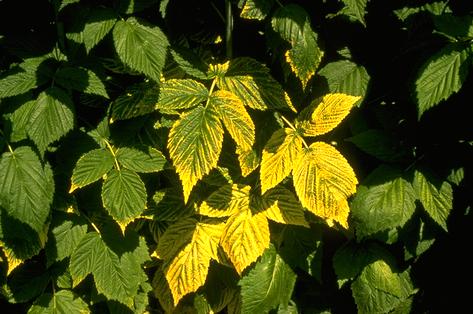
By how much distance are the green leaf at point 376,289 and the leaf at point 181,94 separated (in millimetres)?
988

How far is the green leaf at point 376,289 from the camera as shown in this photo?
6.97 feet

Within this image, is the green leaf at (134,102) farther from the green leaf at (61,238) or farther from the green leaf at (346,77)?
the green leaf at (346,77)

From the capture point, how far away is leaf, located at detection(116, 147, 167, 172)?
6.13 feet

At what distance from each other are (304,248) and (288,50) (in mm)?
826

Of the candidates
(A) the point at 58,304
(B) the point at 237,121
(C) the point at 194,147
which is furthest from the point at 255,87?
(A) the point at 58,304

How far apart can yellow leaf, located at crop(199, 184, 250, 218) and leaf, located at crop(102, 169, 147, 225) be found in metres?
0.25

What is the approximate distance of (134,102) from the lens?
1.87m

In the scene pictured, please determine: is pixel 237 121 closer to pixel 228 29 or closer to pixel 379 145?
pixel 228 29

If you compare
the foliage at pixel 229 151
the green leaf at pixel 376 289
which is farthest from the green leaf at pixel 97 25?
the green leaf at pixel 376 289

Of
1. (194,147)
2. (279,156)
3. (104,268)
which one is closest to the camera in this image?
(194,147)

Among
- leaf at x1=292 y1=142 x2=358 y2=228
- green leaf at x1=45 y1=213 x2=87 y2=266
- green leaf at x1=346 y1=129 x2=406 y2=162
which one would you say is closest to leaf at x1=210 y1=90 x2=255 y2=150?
leaf at x1=292 y1=142 x2=358 y2=228

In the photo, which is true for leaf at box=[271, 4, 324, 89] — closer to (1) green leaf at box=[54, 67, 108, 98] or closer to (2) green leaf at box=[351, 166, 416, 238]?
(2) green leaf at box=[351, 166, 416, 238]

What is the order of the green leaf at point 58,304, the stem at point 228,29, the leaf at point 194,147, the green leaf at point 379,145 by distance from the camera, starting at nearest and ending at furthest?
the leaf at point 194,147 < the stem at point 228,29 < the green leaf at point 379,145 < the green leaf at point 58,304

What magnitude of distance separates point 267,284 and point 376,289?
44 centimetres
